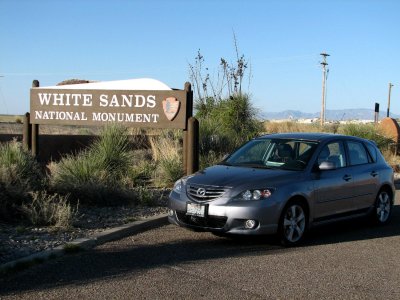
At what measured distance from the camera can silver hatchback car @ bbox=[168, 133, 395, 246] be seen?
310 inches

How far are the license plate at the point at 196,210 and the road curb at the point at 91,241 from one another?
3.47 ft

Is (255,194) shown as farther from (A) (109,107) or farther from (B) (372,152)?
(A) (109,107)

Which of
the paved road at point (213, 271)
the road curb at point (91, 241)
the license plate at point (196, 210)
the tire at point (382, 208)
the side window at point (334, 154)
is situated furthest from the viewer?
the tire at point (382, 208)

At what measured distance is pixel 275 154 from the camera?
9328mm

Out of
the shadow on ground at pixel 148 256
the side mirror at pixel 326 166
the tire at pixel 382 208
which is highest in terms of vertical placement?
the side mirror at pixel 326 166

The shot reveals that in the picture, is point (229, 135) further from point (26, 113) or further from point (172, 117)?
point (26, 113)

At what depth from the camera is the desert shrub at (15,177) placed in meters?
8.97

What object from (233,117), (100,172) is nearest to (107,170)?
(100,172)

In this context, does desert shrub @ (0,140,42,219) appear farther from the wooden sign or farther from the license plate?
the wooden sign

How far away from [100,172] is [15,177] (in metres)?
2.17

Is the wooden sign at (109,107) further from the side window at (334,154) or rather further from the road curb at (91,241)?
the side window at (334,154)

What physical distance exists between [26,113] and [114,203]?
5749 mm

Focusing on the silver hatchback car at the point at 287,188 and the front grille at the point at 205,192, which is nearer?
the silver hatchback car at the point at 287,188

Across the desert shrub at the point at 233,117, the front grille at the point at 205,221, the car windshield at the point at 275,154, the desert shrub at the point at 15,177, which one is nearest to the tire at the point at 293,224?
the car windshield at the point at 275,154
